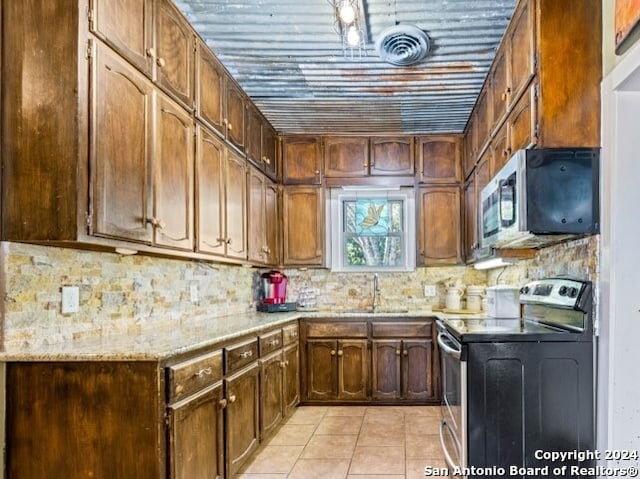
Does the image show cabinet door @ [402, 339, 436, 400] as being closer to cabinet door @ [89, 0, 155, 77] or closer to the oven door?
the oven door

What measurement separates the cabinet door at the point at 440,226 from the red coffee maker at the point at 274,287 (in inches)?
52.5

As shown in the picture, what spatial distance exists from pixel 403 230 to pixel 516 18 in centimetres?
265

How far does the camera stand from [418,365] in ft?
14.4

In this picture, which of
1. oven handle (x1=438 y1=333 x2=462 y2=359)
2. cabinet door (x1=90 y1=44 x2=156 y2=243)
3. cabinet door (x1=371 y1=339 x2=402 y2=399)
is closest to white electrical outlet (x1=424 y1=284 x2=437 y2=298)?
cabinet door (x1=371 y1=339 x2=402 y2=399)

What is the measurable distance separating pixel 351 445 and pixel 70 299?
6.88ft

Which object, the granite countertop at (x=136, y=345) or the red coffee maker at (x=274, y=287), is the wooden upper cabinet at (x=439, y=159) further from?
the granite countertop at (x=136, y=345)

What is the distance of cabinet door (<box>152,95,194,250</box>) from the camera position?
8.05ft

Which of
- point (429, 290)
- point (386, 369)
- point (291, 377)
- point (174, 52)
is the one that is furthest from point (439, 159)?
point (174, 52)

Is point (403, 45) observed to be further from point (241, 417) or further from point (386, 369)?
point (386, 369)

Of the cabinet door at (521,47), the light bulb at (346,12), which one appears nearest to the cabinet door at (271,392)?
the light bulb at (346,12)

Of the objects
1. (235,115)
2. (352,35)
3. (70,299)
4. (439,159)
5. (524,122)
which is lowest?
(70,299)

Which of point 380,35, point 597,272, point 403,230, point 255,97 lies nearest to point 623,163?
point 597,272

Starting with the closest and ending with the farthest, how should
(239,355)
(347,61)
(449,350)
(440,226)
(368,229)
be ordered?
(449,350)
(239,355)
(347,61)
(440,226)
(368,229)

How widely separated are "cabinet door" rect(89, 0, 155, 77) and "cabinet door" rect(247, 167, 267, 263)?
1.72m
